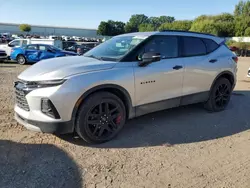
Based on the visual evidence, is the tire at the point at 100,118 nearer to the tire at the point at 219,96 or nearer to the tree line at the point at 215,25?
the tire at the point at 219,96

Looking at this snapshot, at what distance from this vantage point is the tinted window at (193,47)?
521 centimetres

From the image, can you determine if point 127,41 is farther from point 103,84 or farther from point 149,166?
point 149,166

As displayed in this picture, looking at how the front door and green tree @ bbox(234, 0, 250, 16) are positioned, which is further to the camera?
green tree @ bbox(234, 0, 250, 16)

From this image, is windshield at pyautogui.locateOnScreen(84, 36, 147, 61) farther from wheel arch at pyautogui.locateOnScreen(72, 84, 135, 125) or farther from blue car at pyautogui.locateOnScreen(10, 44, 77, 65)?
blue car at pyautogui.locateOnScreen(10, 44, 77, 65)

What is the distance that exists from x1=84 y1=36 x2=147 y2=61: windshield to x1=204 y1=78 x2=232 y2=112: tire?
85.4 inches

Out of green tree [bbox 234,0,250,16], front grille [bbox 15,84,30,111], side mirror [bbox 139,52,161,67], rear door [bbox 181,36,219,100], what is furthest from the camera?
green tree [bbox 234,0,250,16]

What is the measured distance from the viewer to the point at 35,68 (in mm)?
4152

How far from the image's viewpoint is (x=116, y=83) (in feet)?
13.4

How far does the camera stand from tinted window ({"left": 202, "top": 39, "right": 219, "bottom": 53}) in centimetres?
570

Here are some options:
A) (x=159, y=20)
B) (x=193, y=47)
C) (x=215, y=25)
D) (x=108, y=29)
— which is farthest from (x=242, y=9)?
(x=193, y=47)

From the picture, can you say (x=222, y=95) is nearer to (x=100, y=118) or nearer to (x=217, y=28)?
(x=100, y=118)

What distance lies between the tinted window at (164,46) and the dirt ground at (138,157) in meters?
1.36

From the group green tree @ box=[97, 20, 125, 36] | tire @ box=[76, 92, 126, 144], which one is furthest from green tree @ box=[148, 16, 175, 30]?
tire @ box=[76, 92, 126, 144]

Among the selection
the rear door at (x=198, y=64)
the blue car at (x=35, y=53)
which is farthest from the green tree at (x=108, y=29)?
the rear door at (x=198, y=64)
